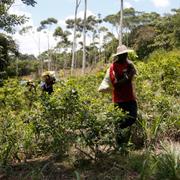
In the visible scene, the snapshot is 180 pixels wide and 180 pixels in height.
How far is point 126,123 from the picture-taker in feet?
15.6

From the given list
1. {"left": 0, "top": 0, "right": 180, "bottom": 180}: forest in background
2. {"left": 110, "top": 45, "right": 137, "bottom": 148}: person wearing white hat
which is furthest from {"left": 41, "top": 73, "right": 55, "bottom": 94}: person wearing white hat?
{"left": 110, "top": 45, "right": 137, "bottom": 148}: person wearing white hat

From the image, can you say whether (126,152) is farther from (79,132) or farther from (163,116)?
(163,116)

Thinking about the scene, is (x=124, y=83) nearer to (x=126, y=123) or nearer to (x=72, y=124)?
(x=126, y=123)

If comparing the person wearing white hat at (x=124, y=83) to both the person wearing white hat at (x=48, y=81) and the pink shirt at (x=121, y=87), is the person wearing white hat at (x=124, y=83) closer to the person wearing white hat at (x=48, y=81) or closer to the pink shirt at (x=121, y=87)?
the pink shirt at (x=121, y=87)

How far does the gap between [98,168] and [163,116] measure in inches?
59.3

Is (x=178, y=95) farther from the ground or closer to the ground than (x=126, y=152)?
farther from the ground

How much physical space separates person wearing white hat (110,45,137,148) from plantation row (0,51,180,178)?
0.18 m

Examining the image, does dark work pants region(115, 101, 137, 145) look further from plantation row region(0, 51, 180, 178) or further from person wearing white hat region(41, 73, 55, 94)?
person wearing white hat region(41, 73, 55, 94)

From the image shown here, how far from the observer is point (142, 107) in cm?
606

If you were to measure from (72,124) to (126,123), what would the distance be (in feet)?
2.45

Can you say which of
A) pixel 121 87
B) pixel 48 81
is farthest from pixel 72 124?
pixel 48 81

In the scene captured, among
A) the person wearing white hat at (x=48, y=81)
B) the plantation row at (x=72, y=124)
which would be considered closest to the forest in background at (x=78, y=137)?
the plantation row at (x=72, y=124)

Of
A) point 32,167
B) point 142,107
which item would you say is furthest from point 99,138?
point 142,107

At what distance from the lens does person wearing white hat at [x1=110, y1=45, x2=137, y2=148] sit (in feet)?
15.6
